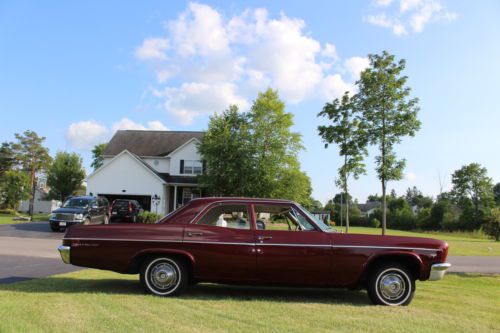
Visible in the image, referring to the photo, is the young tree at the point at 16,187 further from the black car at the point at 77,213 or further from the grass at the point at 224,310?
the grass at the point at 224,310

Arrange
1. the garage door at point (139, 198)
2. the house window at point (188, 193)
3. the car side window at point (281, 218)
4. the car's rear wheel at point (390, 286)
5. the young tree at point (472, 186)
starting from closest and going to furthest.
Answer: the car's rear wheel at point (390, 286)
the car side window at point (281, 218)
the garage door at point (139, 198)
the house window at point (188, 193)
the young tree at point (472, 186)

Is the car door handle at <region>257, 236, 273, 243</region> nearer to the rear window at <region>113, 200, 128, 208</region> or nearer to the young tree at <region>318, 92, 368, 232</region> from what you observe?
the young tree at <region>318, 92, 368, 232</region>

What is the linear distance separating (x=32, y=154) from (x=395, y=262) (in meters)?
59.7

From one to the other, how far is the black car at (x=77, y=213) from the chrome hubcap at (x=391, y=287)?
18914 millimetres

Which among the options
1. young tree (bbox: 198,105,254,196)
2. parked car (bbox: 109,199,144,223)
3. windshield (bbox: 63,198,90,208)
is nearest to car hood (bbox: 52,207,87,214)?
windshield (bbox: 63,198,90,208)

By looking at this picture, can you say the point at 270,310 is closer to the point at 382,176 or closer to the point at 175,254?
the point at 175,254

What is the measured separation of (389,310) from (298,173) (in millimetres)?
28587

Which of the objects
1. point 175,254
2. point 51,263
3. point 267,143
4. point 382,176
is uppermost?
point 267,143

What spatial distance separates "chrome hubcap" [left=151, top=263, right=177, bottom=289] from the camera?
641 centimetres

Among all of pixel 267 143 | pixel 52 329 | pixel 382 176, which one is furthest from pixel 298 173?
pixel 52 329

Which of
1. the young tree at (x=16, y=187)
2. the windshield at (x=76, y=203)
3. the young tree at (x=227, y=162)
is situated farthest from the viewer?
the young tree at (x=16, y=187)

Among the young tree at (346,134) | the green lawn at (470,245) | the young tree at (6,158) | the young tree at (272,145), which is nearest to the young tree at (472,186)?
the green lawn at (470,245)

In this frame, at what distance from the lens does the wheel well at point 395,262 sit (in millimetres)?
6422

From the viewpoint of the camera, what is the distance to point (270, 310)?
5656mm
